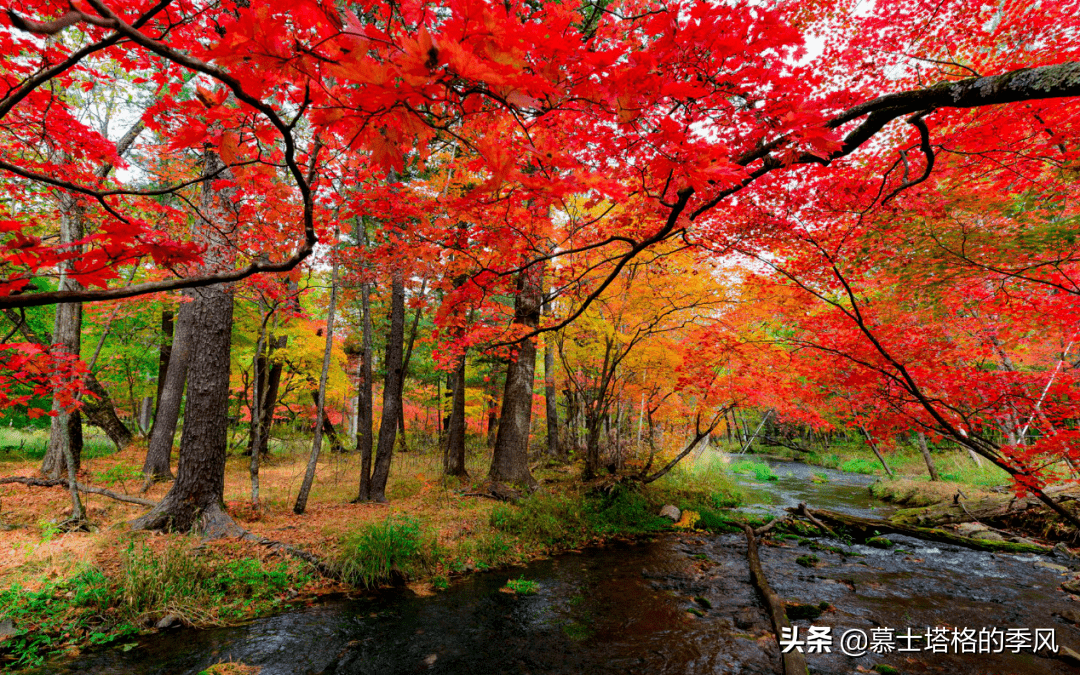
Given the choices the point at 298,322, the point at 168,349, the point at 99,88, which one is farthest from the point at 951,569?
the point at 168,349

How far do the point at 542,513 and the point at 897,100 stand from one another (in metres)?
7.29

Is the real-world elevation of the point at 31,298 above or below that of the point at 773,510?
above

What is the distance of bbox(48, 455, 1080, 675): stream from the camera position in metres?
3.77

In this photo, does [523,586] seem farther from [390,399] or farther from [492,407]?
[492,407]

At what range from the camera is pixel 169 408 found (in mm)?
9289

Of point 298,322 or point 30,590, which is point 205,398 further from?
point 298,322

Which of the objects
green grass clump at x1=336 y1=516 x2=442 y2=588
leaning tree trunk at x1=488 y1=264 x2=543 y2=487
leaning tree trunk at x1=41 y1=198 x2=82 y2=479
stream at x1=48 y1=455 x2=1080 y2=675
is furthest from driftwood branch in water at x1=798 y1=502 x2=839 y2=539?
leaning tree trunk at x1=41 y1=198 x2=82 y2=479

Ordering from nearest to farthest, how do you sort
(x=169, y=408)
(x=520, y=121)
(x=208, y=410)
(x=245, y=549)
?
(x=520, y=121) < (x=245, y=549) < (x=208, y=410) < (x=169, y=408)

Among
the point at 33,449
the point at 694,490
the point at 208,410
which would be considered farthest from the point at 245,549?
the point at 33,449

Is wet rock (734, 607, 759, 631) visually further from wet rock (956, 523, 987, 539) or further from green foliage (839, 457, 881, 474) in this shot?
green foliage (839, 457, 881, 474)

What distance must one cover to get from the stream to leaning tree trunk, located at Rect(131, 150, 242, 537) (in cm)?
193

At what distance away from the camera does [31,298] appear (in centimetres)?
111

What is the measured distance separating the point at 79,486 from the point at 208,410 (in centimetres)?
326

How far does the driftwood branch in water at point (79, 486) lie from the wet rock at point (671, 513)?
9.23m
